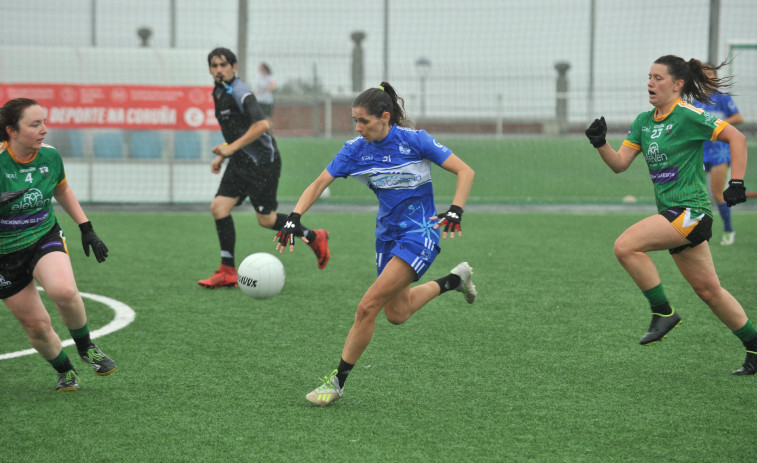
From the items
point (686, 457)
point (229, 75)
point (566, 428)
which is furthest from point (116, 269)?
point (686, 457)

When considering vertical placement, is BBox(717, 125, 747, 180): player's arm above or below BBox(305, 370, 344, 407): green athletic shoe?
above

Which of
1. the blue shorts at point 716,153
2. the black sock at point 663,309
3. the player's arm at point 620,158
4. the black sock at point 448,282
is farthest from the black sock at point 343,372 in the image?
the blue shorts at point 716,153

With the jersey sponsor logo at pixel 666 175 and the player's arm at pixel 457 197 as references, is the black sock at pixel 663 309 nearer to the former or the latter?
the jersey sponsor logo at pixel 666 175

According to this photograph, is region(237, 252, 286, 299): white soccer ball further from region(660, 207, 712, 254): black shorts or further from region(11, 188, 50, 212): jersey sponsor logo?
region(660, 207, 712, 254): black shorts

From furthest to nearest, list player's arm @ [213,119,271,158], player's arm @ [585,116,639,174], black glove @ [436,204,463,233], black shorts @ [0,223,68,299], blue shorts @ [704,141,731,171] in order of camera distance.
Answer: blue shorts @ [704,141,731,171] → player's arm @ [213,119,271,158] → player's arm @ [585,116,639,174] → black shorts @ [0,223,68,299] → black glove @ [436,204,463,233]

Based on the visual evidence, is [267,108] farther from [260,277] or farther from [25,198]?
[25,198]

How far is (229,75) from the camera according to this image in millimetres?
Result: 8164

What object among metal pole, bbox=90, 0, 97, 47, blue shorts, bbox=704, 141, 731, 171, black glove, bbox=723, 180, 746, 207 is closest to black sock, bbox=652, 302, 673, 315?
black glove, bbox=723, 180, 746, 207

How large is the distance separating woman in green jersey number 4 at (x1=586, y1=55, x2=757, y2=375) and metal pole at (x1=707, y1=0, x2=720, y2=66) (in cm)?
1020

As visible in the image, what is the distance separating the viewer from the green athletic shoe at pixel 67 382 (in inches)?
193

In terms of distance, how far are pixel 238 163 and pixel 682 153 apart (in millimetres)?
4523

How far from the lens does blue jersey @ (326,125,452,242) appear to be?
193 inches

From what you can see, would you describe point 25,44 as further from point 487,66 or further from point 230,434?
point 230,434

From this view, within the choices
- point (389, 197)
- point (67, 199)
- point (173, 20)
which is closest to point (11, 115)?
point (67, 199)
